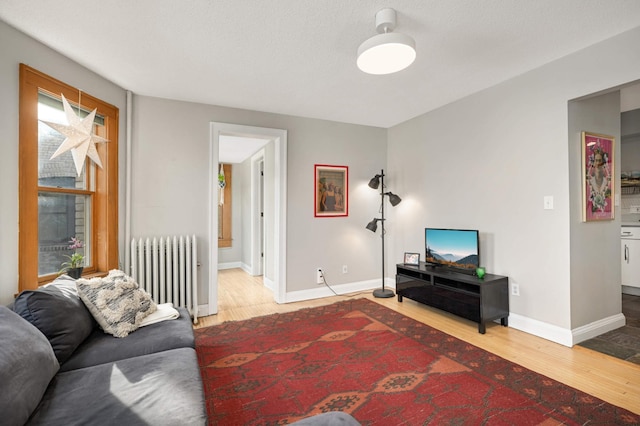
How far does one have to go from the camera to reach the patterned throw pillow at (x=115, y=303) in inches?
76.2

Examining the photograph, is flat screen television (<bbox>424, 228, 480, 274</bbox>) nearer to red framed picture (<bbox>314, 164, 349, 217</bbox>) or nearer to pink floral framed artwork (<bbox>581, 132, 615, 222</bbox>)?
pink floral framed artwork (<bbox>581, 132, 615, 222</bbox>)

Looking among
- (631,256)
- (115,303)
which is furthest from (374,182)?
(631,256)

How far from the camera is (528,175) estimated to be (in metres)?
2.93

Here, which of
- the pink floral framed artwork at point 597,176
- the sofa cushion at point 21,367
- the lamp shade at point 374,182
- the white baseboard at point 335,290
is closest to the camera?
the sofa cushion at point 21,367

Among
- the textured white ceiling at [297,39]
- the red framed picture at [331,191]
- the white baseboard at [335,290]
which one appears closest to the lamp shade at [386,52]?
the textured white ceiling at [297,39]

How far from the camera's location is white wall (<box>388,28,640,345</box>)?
259 centimetres

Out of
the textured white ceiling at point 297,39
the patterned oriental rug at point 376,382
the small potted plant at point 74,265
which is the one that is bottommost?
the patterned oriental rug at point 376,382

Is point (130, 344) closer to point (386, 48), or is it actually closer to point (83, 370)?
point (83, 370)

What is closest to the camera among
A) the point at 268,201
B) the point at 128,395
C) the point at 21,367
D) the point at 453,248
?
the point at 21,367

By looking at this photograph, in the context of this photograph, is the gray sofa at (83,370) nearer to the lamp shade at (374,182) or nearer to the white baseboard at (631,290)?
the lamp shade at (374,182)

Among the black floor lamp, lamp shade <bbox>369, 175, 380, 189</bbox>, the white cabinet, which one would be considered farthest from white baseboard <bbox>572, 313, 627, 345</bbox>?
lamp shade <bbox>369, 175, 380, 189</bbox>

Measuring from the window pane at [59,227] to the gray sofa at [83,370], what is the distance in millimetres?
716

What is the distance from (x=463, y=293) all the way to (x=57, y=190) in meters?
3.82

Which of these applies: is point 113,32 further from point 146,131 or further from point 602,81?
point 602,81
